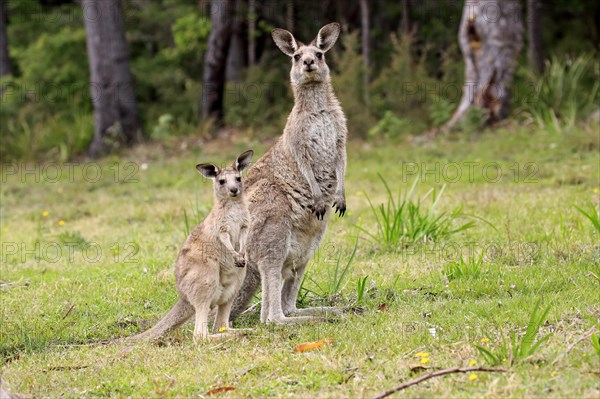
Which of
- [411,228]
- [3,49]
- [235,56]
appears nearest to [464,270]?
[411,228]

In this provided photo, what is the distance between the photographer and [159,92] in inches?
782

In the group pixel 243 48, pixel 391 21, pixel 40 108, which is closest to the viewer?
pixel 40 108

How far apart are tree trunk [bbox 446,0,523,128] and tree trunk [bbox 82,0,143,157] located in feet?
20.8

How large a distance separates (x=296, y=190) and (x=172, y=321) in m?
1.33

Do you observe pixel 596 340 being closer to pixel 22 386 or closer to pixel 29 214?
pixel 22 386

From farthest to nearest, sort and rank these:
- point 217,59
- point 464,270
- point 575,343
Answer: point 217,59, point 464,270, point 575,343

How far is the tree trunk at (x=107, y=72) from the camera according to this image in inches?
631

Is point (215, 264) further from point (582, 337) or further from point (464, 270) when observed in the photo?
point (582, 337)

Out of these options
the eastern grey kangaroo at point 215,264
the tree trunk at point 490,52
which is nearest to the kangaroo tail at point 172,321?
the eastern grey kangaroo at point 215,264

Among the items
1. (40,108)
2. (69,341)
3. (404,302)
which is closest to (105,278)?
(69,341)

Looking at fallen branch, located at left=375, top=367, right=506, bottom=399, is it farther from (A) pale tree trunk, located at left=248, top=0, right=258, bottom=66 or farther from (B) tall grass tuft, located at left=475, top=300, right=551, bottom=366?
(A) pale tree trunk, located at left=248, top=0, right=258, bottom=66

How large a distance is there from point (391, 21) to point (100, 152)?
39.0 feet

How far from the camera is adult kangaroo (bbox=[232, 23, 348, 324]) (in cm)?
601

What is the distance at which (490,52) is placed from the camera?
1414 cm
